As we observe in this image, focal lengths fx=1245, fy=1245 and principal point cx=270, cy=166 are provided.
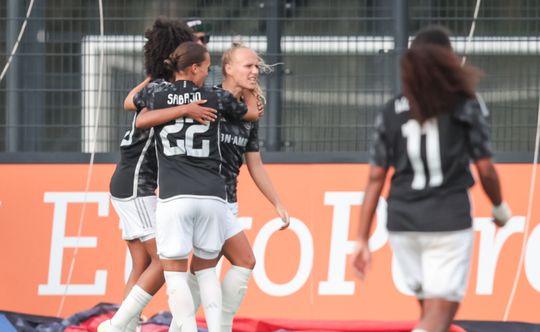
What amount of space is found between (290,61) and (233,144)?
6.62ft

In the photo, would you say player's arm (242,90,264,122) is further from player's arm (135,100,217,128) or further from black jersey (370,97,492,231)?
black jersey (370,97,492,231)

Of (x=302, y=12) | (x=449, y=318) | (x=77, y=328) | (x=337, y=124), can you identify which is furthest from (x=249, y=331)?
(x=449, y=318)

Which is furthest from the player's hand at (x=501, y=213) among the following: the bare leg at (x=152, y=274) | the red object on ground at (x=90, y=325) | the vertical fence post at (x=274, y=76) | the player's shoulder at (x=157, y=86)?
the vertical fence post at (x=274, y=76)

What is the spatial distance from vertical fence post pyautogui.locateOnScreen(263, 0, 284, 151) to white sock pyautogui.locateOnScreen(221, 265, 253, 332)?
209 centimetres

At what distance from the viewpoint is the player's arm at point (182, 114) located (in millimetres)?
6531

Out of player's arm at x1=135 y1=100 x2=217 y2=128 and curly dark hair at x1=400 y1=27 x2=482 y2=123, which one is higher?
curly dark hair at x1=400 y1=27 x2=482 y2=123

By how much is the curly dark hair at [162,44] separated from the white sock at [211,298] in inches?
46.8

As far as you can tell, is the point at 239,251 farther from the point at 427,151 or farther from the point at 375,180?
the point at 427,151

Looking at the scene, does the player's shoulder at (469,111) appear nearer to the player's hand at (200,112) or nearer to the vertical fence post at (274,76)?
the player's hand at (200,112)

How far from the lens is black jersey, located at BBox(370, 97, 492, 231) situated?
5242 mm

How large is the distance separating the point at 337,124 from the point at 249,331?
1742mm

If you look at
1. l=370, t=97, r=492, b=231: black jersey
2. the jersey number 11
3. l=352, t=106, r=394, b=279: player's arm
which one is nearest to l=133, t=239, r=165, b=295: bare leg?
l=352, t=106, r=394, b=279: player's arm

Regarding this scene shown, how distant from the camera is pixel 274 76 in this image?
8.90 meters

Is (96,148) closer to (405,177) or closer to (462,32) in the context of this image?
(462,32)
